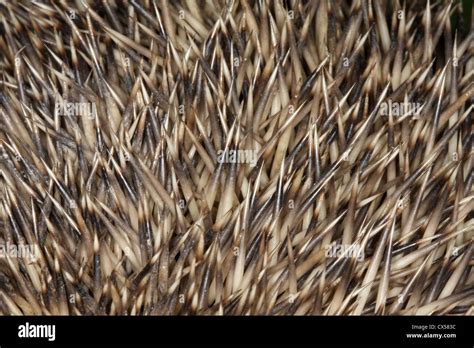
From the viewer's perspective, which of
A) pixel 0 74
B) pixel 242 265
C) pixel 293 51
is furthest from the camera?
pixel 0 74

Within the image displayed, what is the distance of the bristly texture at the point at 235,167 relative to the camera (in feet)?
4.00

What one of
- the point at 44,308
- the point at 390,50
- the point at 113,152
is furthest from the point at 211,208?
the point at 390,50

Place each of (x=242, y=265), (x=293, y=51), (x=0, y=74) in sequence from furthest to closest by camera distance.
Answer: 1. (x=0, y=74)
2. (x=293, y=51)
3. (x=242, y=265)

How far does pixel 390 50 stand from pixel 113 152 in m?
0.55

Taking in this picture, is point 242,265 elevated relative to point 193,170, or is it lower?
lower

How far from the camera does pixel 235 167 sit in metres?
1.24

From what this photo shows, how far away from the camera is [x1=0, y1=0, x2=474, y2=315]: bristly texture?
1221mm
